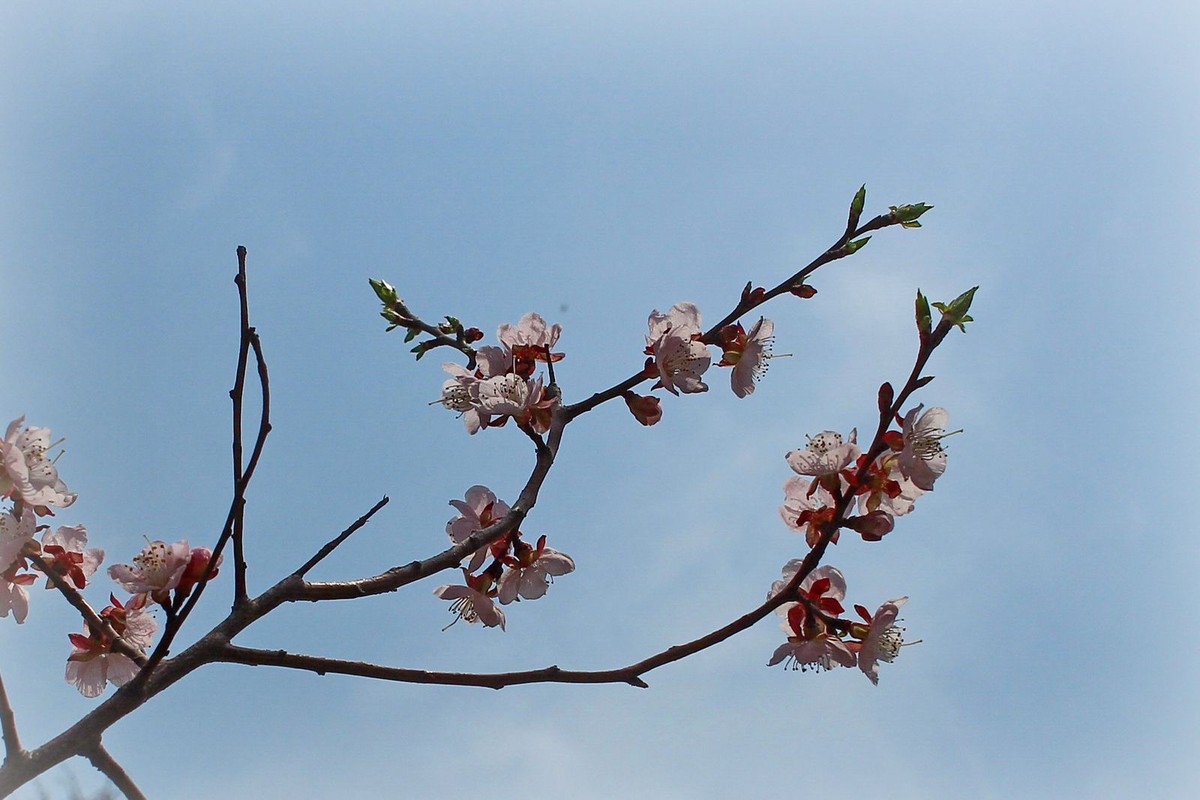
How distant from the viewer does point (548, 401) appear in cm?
264

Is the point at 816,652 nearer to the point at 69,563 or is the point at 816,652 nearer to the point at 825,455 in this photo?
the point at 825,455

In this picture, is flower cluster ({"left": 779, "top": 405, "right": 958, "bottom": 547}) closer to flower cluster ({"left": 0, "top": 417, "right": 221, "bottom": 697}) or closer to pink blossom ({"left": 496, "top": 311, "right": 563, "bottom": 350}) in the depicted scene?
pink blossom ({"left": 496, "top": 311, "right": 563, "bottom": 350})

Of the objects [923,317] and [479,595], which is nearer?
[923,317]

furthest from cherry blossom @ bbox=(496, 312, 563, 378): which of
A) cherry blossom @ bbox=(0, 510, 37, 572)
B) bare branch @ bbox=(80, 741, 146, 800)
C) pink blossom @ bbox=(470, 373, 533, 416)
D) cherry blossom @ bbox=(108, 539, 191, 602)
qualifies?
bare branch @ bbox=(80, 741, 146, 800)

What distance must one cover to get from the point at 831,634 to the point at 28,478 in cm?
206

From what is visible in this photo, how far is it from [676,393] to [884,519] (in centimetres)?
77

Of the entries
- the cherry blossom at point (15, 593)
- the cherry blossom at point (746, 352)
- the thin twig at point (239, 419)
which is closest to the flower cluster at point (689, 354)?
the cherry blossom at point (746, 352)

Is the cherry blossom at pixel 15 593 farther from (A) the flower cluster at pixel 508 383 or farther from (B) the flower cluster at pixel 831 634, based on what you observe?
(B) the flower cluster at pixel 831 634

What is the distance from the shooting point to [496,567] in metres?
2.62

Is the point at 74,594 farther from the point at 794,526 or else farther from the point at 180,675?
the point at 794,526

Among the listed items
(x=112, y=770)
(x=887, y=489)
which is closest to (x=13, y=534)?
(x=112, y=770)

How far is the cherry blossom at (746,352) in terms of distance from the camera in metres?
2.93

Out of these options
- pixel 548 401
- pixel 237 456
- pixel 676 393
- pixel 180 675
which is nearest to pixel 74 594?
pixel 180 675

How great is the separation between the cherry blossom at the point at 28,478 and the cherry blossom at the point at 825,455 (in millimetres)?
1861
